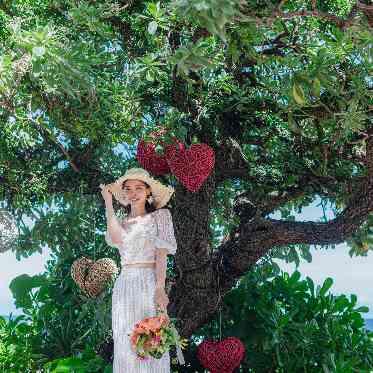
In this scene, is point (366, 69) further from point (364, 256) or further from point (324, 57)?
point (364, 256)

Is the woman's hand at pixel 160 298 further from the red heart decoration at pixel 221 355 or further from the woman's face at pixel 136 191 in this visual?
the red heart decoration at pixel 221 355

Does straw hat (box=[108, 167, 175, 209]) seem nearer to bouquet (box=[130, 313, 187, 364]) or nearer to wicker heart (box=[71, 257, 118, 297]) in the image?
bouquet (box=[130, 313, 187, 364])

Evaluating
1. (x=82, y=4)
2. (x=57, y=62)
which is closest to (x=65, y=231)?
(x=82, y=4)

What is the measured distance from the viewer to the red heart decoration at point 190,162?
17.9ft

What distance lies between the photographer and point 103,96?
203 inches

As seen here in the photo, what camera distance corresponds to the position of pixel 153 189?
5.33 metres

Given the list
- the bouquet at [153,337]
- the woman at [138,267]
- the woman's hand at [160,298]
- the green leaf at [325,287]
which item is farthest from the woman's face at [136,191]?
the green leaf at [325,287]

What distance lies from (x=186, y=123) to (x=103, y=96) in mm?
1076

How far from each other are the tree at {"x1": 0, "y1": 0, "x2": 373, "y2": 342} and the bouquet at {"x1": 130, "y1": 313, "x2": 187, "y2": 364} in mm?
1394

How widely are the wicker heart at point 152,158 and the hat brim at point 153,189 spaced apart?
0.30 metres

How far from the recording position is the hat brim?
17.0ft

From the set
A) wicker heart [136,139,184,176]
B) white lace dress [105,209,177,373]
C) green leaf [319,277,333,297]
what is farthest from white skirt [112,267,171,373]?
green leaf [319,277,333,297]

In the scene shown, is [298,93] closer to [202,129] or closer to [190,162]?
[190,162]

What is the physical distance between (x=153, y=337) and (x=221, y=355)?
1805 mm
